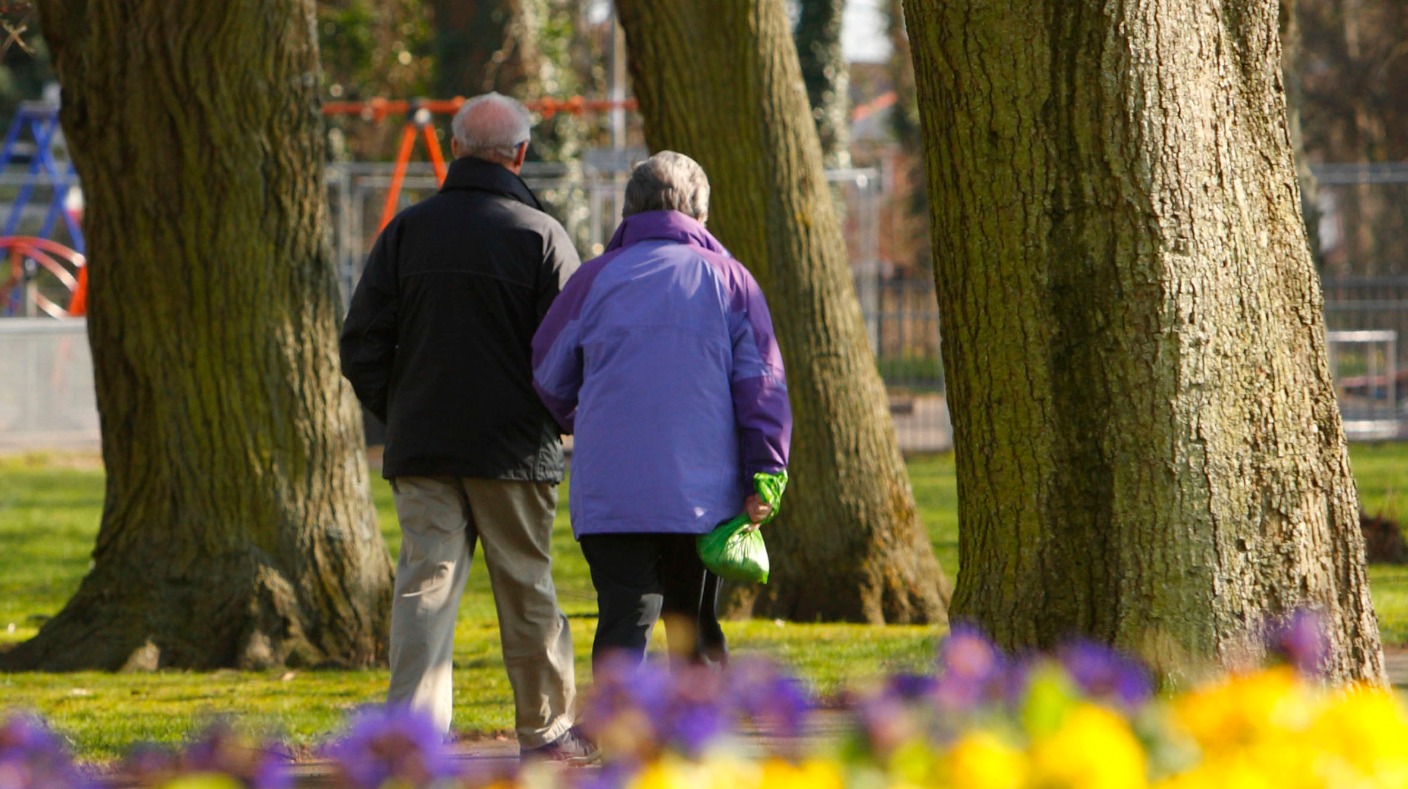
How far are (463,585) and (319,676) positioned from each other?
7.08 ft

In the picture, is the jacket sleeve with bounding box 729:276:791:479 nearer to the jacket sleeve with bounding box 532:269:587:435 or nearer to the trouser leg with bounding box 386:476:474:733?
the jacket sleeve with bounding box 532:269:587:435

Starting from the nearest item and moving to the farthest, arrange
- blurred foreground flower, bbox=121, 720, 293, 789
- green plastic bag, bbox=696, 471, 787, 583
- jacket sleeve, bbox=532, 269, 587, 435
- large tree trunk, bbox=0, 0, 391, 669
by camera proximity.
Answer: blurred foreground flower, bbox=121, 720, 293, 789 → green plastic bag, bbox=696, 471, 787, 583 → jacket sleeve, bbox=532, 269, 587, 435 → large tree trunk, bbox=0, 0, 391, 669

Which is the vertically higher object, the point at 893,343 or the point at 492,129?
the point at 492,129

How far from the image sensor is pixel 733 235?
27.4ft

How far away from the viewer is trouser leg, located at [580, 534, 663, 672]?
15.8 ft

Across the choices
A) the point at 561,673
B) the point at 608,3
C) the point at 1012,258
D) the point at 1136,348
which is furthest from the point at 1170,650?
the point at 608,3

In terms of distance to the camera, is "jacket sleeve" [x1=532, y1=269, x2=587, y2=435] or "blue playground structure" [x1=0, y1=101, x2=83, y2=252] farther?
"blue playground structure" [x1=0, y1=101, x2=83, y2=252]

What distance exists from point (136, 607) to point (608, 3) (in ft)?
83.0

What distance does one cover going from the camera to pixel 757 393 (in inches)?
190

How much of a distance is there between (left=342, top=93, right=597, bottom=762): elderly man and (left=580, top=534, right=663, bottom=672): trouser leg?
41cm

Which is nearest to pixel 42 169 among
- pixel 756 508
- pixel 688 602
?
pixel 688 602

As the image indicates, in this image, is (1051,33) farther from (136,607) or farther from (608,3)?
(608,3)

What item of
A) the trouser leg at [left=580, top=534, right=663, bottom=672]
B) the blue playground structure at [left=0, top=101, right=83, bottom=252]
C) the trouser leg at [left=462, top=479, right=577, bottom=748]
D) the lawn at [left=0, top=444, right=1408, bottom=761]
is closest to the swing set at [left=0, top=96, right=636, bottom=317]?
the blue playground structure at [left=0, top=101, right=83, bottom=252]

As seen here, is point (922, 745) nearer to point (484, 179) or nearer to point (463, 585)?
point (463, 585)
